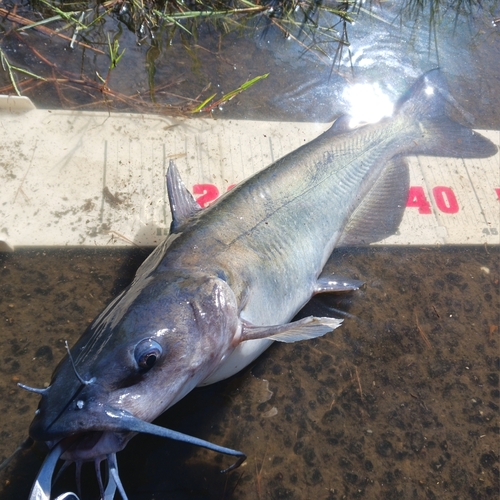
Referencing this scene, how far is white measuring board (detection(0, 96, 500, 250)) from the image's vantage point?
9.22 ft

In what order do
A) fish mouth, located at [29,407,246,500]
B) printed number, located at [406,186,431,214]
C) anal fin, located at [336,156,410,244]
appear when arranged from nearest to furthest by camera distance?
fish mouth, located at [29,407,246,500] → anal fin, located at [336,156,410,244] → printed number, located at [406,186,431,214]

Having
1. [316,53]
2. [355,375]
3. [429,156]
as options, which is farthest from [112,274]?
[316,53]

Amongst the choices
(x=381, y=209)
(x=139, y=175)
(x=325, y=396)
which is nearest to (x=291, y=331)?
(x=325, y=396)

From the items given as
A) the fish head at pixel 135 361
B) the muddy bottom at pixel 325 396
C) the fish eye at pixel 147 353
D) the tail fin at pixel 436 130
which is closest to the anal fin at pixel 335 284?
the muddy bottom at pixel 325 396

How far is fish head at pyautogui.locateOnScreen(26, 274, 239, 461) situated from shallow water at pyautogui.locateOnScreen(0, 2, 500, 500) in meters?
0.24

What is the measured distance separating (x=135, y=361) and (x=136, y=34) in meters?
3.19

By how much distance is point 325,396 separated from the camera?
2365mm

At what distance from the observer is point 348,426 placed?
2.29 m

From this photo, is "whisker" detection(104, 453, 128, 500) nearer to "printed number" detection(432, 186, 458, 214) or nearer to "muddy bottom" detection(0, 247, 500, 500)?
"muddy bottom" detection(0, 247, 500, 500)

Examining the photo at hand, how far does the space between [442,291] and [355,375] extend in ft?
2.80

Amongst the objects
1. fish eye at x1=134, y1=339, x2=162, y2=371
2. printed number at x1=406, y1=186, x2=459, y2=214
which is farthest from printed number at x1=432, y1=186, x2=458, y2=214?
fish eye at x1=134, y1=339, x2=162, y2=371

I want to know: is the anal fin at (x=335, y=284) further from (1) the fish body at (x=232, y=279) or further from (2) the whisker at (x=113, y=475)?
(2) the whisker at (x=113, y=475)

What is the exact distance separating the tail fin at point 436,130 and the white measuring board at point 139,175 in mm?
75

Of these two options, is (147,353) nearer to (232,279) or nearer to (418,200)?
(232,279)
